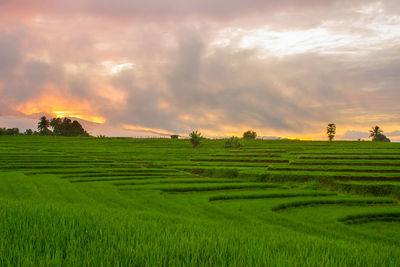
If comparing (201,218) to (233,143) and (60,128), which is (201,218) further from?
(60,128)

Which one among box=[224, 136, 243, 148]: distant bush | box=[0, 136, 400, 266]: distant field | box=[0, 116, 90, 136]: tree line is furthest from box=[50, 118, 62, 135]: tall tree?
box=[0, 136, 400, 266]: distant field

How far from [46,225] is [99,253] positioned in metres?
2.35

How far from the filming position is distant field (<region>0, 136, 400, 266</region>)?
4.16 m

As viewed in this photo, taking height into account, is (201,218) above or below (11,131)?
below

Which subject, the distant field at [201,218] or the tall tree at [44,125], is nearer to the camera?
the distant field at [201,218]

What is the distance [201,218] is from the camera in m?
16.2

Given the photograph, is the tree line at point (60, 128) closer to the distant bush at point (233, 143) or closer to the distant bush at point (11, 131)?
the distant bush at point (11, 131)

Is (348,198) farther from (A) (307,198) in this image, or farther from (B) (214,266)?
(B) (214,266)

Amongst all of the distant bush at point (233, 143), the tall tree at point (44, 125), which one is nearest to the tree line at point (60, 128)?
the tall tree at point (44, 125)

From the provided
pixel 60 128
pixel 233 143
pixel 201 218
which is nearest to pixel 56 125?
pixel 60 128

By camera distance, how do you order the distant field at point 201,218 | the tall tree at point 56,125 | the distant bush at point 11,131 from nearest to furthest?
the distant field at point 201,218 → the distant bush at point 11,131 → the tall tree at point 56,125

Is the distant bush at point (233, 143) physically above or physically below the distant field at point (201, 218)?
above

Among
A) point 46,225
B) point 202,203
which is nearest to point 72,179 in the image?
point 202,203

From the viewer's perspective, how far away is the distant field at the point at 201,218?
4.16m
